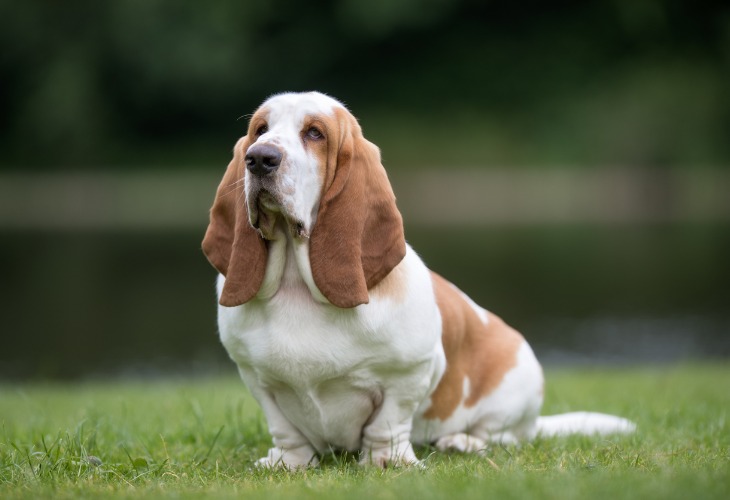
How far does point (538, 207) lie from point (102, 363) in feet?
67.7

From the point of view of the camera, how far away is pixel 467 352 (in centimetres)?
555

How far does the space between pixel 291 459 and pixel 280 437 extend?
121 millimetres

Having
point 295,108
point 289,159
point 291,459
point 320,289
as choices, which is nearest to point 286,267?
point 320,289

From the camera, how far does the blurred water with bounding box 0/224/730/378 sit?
13.8 m

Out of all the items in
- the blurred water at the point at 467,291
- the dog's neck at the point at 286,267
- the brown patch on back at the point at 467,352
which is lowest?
the blurred water at the point at 467,291

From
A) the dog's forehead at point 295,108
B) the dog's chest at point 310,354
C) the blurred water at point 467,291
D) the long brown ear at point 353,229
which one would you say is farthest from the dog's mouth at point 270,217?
the blurred water at point 467,291

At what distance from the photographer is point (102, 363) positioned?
13.3 metres

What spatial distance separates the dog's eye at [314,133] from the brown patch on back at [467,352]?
114 cm

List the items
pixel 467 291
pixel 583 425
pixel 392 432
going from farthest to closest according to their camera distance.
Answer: pixel 467 291 < pixel 583 425 < pixel 392 432

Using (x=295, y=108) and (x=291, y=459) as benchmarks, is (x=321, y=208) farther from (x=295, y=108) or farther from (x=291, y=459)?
(x=291, y=459)

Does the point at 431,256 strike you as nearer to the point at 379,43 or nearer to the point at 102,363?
the point at 102,363

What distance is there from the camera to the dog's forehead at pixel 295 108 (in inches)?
184

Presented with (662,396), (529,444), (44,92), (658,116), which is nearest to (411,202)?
(658,116)

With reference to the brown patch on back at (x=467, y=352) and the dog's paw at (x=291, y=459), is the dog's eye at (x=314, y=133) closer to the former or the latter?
the brown patch on back at (x=467, y=352)
